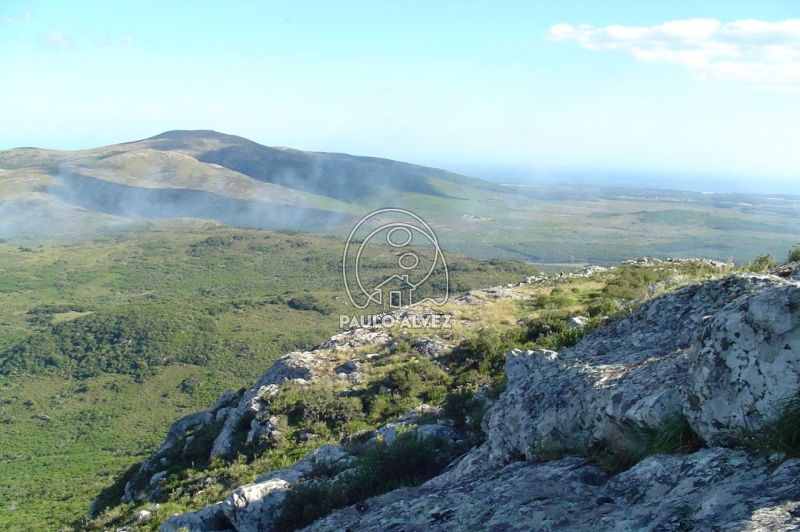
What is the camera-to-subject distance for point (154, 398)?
309ft

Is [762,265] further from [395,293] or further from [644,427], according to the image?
[395,293]

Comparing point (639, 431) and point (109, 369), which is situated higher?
point (639, 431)

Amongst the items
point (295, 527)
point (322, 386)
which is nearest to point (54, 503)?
point (322, 386)

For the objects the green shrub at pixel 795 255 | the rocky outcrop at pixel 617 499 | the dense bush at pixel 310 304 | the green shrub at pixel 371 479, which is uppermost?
the green shrub at pixel 795 255

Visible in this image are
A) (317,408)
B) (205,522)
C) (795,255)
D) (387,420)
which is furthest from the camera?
(317,408)

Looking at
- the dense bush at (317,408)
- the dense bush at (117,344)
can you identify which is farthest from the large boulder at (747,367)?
the dense bush at (117,344)

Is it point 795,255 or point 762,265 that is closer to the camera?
point 795,255

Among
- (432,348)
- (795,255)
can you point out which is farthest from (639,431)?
(432,348)

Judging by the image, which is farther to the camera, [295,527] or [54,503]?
[54,503]

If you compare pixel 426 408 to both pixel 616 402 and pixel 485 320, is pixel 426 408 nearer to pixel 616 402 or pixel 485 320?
pixel 616 402

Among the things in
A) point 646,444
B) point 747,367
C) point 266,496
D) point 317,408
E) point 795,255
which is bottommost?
point 317,408

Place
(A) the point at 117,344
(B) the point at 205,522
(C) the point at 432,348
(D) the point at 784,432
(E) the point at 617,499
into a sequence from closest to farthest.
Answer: (D) the point at 784,432, (E) the point at 617,499, (B) the point at 205,522, (C) the point at 432,348, (A) the point at 117,344

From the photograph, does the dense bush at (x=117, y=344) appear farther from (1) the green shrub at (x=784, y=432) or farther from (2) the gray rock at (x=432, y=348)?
(1) the green shrub at (x=784, y=432)

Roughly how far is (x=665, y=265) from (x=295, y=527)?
30.4 metres
